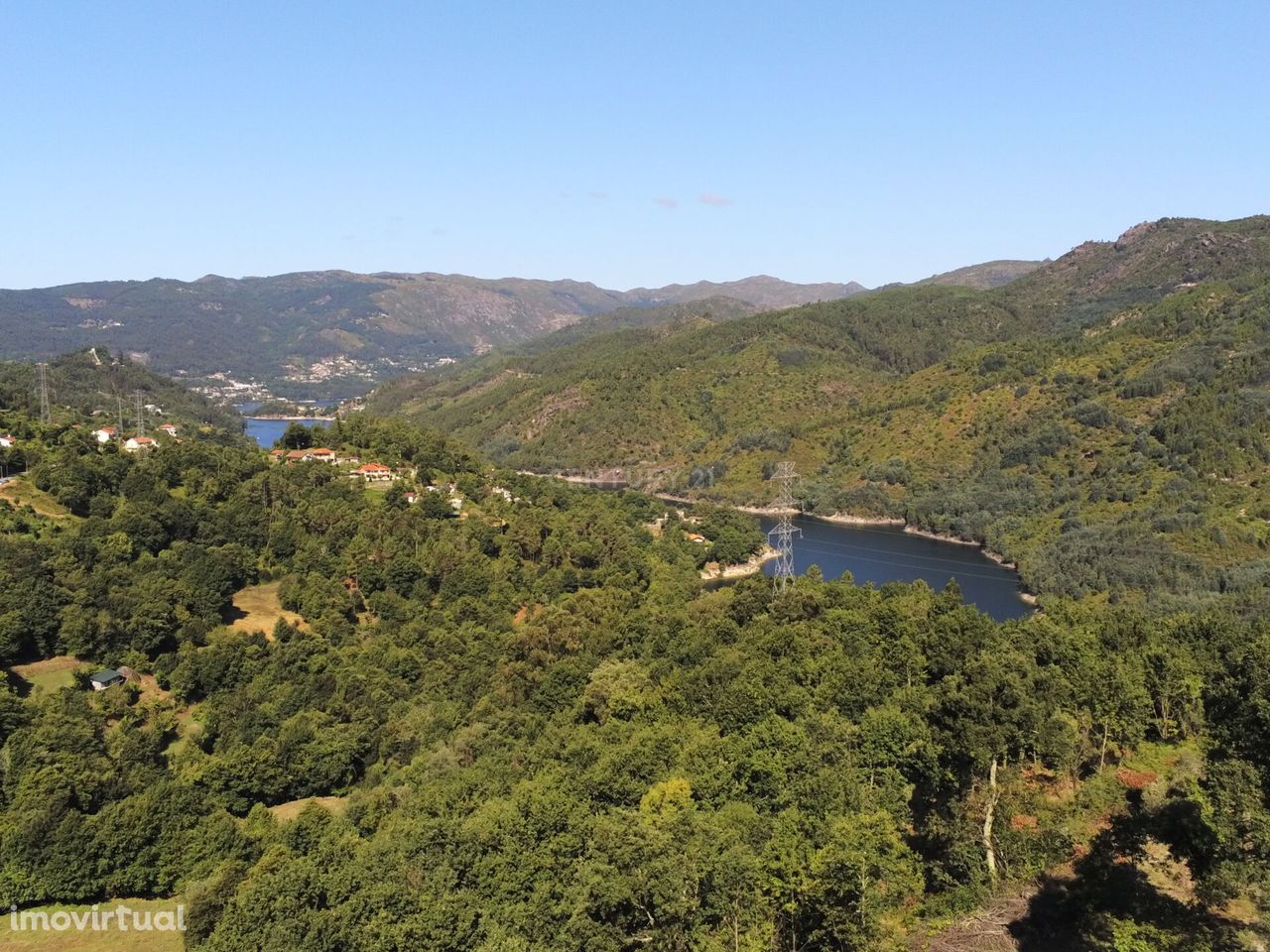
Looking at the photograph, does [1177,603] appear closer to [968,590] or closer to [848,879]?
[968,590]

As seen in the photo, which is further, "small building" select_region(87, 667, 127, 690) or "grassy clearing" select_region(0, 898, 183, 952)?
"small building" select_region(87, 667, 127, 690)

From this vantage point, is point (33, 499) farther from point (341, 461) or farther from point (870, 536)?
point (870, 536)

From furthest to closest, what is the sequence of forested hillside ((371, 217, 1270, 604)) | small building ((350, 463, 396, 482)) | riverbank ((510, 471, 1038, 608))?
riverbank ((510, 471, 1038, 608)) → forested hillside ((371, 217, 1270, 604)) → small building ((350, 463, 396, 482))

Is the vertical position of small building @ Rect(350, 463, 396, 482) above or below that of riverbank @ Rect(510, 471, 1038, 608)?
above

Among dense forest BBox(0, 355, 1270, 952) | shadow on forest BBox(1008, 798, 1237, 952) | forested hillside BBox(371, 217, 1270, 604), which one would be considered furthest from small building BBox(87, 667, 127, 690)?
forested hillside BBox(371, 217, 1270, 604)

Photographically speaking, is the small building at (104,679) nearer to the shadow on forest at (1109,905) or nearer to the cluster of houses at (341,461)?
the cluster of houses at (341,461)

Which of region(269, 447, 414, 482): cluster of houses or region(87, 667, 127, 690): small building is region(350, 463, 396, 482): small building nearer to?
region(269, 447, 414, 482): cluster of houses

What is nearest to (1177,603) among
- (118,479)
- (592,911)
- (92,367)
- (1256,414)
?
(1256,414)
